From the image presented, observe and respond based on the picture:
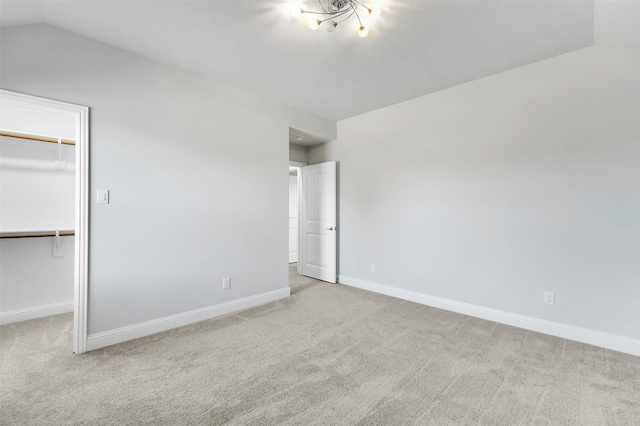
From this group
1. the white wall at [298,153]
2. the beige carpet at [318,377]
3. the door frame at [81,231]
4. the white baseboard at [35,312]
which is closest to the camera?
the beige carpet at [318,377]

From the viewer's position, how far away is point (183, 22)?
2131mm

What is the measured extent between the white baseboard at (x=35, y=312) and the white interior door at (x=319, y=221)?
10.5ft

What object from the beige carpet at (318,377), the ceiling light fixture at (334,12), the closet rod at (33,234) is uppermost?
the ceiling light fixture at (334,12)

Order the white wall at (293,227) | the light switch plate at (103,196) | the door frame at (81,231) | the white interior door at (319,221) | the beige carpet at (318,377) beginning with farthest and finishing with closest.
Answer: the white wall at (293,227) → the white interior door at (319,221) → the light switch plate at (103,196) → the door frame at (81,231) → the beige carpet at (318,377)

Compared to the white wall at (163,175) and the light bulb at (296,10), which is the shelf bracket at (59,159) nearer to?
the white wall at (163,175)

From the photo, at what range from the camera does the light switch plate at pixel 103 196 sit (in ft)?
7.70

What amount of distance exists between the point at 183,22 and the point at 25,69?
1.20 metres

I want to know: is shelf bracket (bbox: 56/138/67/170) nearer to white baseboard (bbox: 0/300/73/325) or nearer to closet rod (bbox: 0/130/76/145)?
closet rod (bbox: 0/130/76/145)

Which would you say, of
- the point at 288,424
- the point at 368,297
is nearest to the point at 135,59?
the point at 288,424

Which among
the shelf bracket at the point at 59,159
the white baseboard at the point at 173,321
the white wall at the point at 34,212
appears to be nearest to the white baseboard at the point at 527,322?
the white baseboard at the point at 173,321

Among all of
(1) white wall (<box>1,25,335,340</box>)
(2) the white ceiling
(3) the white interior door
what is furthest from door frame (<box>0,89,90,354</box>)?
(3) the white interior door

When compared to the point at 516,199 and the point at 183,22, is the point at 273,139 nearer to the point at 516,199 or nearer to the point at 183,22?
the point at 183,22

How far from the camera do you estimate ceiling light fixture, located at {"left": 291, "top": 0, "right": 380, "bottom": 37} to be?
6.25 ft

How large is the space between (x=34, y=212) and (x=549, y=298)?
532cm
